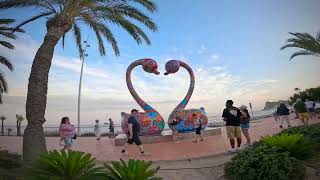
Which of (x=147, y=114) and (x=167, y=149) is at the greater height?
(x=147, y=114)

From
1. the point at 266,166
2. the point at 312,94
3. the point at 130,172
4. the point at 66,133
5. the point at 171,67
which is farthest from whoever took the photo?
the point at 312,94

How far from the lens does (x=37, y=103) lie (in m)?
9.78

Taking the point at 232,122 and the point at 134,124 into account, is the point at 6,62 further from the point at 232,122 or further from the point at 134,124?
the point at 232,122

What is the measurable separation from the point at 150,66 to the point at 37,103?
9140 mm

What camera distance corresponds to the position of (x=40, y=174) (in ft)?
17.4

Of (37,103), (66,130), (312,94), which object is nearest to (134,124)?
(66,130)

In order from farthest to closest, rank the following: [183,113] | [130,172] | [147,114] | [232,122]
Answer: [183,113] < [147,114] < [232,122] < [130,172]

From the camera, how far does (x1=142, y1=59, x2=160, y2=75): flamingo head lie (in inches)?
719

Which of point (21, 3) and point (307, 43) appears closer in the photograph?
point (21, 3)

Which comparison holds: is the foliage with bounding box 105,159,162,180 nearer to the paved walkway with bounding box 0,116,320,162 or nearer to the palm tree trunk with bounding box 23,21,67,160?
the palm tree trunk with bounding box 23,21,67,160

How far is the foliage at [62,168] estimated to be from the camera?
5.36m

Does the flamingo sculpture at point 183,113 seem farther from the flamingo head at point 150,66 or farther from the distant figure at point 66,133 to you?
the distant figure at point 66,133

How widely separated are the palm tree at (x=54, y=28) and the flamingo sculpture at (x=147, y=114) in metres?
4.38

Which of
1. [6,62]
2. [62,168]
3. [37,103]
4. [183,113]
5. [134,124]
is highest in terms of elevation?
[6,62]
